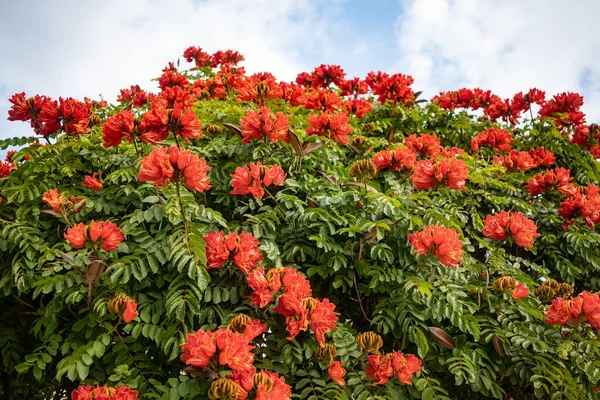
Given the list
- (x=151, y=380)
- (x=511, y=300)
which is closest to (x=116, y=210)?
(x=151, y=380)

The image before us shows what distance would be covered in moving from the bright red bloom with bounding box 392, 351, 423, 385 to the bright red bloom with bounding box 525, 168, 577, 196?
3.01m

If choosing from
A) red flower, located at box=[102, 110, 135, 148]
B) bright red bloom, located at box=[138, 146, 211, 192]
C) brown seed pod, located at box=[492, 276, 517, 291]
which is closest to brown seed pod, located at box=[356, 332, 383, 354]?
brown seed pod, located at box=[492, 276, 517, 291]

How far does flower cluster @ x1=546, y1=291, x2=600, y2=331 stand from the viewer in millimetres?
3621

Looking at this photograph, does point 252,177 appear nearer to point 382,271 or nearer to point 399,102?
point 382,271

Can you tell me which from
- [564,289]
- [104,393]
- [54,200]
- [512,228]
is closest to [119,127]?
[54,200]

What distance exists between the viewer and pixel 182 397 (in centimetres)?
297

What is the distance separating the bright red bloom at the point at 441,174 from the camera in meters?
3.74

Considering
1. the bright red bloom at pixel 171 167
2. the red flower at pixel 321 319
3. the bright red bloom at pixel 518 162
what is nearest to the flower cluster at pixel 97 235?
the bright red bloom at pixel 171 167

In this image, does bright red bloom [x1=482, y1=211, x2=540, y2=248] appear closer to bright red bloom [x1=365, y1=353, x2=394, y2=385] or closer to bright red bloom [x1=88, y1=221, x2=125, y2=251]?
bright red bloom [x1=365, y1=353, x2=394, y2=385]

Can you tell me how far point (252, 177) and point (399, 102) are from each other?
3.44m

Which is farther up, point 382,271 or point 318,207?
point 318,207

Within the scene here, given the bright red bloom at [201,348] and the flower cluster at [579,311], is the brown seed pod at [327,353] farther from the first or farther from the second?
the flower cluster at [579,311]

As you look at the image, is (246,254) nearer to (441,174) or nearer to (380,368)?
(380,368)

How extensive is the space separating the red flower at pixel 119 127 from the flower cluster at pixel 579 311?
10.6 ft
